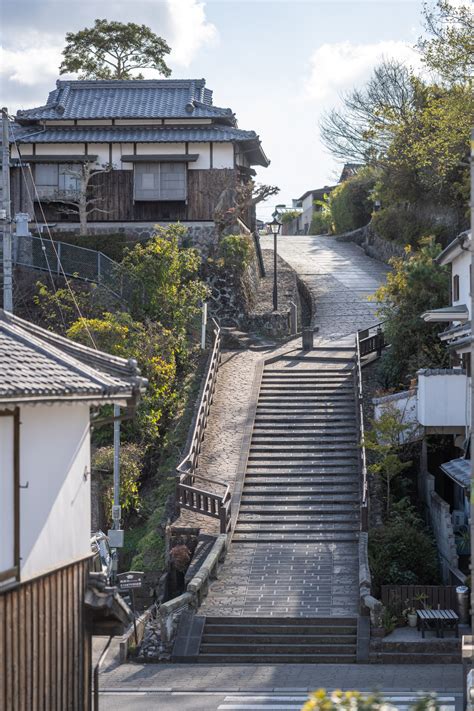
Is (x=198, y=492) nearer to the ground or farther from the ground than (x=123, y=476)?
farther from the ground

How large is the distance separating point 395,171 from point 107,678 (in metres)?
32.7

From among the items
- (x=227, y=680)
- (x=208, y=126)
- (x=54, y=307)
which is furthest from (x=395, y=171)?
(x=227, y=680)

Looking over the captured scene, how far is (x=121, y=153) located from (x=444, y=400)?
21753 mm

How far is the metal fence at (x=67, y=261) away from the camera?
39.5 metres

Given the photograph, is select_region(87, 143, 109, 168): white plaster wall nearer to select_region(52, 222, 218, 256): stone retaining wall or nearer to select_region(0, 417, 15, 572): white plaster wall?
select_region(52, 222, 218, 256): stone retaining wall

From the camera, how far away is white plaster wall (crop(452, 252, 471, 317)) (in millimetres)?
30422

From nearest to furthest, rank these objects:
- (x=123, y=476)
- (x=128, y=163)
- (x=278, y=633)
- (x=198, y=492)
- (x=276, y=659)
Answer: (x=276, y=659)
(x=278, y=633)
(x=198, y=492)
(x=123, y=476)
(x=128, y=163)

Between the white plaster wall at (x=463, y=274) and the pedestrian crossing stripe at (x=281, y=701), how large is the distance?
43.0ft

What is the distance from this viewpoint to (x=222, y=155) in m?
45.4

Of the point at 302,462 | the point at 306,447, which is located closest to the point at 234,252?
the point at 306,447

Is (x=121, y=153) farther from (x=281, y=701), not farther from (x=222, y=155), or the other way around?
(x=281, y=701)

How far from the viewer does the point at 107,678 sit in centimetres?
2105

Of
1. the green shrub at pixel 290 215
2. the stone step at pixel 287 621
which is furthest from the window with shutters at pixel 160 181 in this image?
the green shrub at pixel 290 215

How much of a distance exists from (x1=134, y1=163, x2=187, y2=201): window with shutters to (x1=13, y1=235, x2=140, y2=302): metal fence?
4.76 metres
